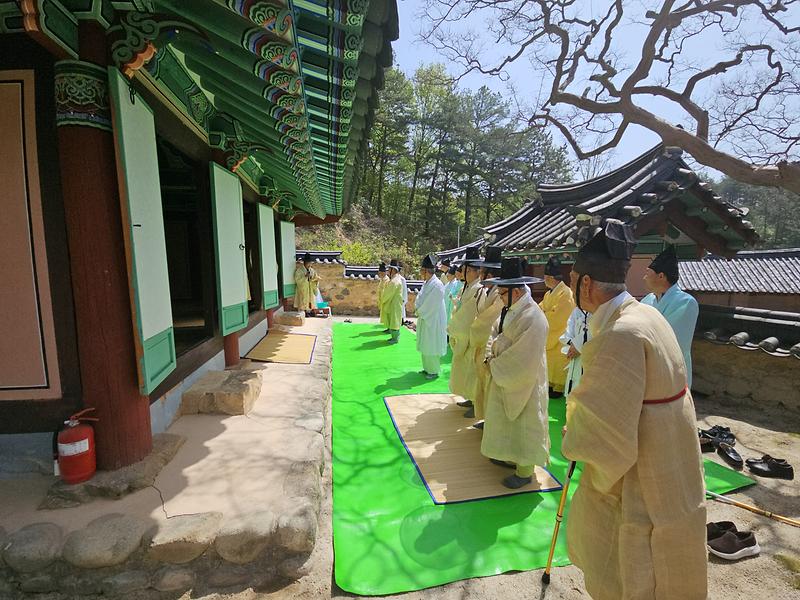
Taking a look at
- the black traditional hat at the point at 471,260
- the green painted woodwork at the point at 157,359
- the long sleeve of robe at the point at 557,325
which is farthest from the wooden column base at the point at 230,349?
the long sleeve of robe at the point at 557,325

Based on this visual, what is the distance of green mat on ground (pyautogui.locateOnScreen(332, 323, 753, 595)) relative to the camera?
2.50 m

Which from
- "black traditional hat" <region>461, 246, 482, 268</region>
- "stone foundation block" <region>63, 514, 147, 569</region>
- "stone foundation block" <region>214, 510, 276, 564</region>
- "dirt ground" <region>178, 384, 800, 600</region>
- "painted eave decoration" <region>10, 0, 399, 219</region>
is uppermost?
"painted eave decoration" <region>10, 0, 399, 219</region>

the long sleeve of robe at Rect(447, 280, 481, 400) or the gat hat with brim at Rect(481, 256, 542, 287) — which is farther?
the long sleeve of robe at Rect(447, 280, 481, 400)

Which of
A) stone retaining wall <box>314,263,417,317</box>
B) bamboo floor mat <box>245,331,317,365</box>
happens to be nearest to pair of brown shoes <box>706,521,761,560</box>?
bamboo floor mat <box>245,331,317,365</box>

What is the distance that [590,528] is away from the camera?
1785 millimetres

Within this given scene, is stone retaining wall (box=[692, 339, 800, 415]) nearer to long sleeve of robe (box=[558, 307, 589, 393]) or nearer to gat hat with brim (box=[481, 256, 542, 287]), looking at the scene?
long sleeve of robe (box=[558, 307, 589, 393])

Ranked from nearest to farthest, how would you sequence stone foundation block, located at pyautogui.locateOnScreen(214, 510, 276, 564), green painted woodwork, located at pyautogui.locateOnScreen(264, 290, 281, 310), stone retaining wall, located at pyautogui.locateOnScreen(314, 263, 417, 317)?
stone foundation block, located at pyautogui.locateOnScreen(214, 510, 276, 564)
green painted woodwork, located at pyautogui.locateOnScreen(264, 290, 281, 310)
stone retaining wall, located at pyautogui.locateOnScreen(314, 263, 417, 317)

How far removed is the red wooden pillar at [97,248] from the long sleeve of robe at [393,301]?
7.71 m

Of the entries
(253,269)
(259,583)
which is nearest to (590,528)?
(259,583)

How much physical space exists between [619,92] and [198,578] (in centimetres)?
660

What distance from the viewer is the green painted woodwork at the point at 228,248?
4.34 meters

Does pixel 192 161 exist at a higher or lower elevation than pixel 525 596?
higher

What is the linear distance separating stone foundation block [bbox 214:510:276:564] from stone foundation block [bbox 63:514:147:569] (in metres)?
0.44

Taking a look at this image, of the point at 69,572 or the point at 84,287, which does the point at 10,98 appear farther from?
the point at 69,572
